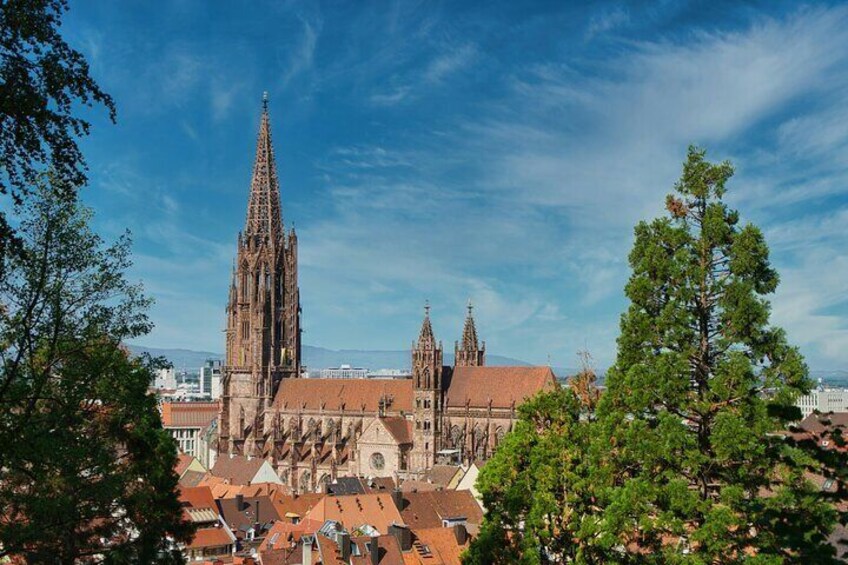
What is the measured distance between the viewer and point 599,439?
60.3ft

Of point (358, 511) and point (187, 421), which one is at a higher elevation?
point (187, 421)

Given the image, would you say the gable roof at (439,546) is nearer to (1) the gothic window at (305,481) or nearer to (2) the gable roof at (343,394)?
(2) the gable roof at (343,394)

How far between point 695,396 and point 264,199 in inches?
3610

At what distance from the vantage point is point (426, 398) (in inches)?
3221

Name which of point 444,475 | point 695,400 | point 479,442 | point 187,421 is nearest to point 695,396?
point 695,400

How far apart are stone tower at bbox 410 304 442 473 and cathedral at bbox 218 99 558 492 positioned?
0.10 m

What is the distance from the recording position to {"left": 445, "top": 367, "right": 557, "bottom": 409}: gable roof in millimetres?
79312

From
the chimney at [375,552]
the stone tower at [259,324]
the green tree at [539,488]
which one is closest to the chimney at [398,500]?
the chimney at [375,552]

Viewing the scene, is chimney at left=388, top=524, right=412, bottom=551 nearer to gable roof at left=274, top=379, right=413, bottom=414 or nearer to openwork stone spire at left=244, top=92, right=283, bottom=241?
gable roof at left=274, top=379, right=413, bottom=414

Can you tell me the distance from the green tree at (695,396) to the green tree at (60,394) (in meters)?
11.3

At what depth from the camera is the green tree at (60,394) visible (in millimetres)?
16094

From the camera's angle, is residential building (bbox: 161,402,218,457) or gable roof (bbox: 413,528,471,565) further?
residential building (bbox: 161,402,218,457)

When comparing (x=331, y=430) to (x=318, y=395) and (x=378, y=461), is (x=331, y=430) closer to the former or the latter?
(x=318, y=395)

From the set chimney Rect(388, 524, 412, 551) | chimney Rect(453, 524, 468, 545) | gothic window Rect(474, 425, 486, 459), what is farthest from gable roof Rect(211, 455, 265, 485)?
chimney Rect(388, 524, 412, 551)
